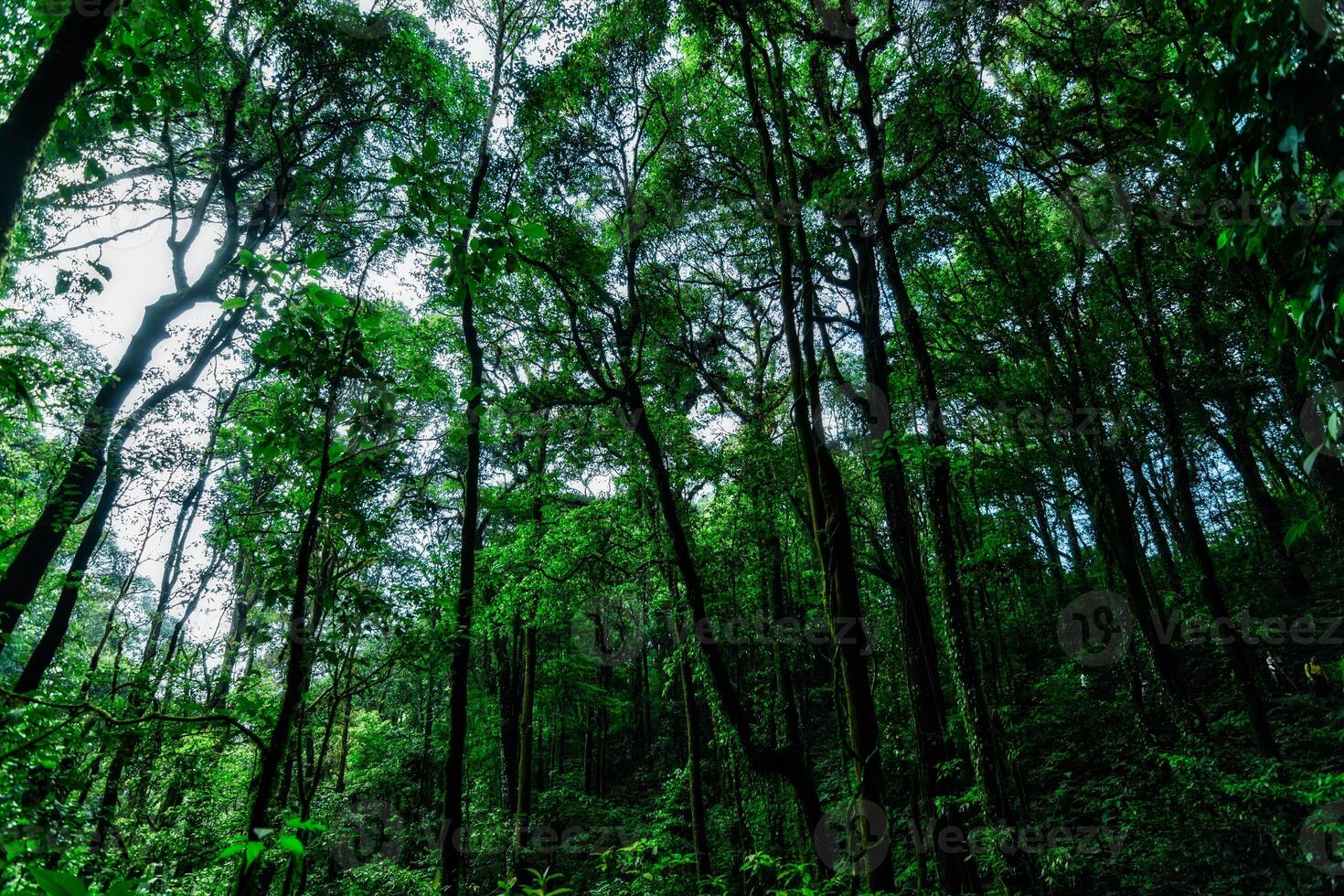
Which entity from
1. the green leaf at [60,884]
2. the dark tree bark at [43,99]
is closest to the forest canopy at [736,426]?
the dark tree bark at [43,99]

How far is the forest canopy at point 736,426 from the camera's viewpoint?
3303 millimetres

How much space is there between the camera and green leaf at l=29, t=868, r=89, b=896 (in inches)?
33.5

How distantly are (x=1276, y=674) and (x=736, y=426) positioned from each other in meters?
9.20

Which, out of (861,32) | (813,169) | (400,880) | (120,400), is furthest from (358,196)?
(400,880)

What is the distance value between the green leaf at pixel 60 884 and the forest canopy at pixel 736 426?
1.03 meters

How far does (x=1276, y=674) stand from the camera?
9.34 m

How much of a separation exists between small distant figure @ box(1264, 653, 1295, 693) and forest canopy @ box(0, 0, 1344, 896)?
0.06m

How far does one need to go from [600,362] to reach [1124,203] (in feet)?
21.0

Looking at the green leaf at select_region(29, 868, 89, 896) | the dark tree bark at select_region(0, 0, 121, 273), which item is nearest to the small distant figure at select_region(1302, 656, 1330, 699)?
the green leaf at select_region(29, 868, 89, 896)

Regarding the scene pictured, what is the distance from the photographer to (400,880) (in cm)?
767

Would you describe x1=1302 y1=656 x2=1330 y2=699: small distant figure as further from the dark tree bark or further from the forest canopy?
the dark tree bark

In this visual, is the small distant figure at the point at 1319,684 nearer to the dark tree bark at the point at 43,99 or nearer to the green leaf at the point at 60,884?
the green leaf at the point at 60,884

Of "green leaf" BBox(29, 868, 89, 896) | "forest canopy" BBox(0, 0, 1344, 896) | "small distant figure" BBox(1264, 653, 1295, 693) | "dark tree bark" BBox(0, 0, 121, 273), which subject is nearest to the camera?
"green leaf" BBox(29, 868, 89, 896)

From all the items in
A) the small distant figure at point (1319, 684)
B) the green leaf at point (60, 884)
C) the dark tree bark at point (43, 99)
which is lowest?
the small distant figure at point (1319, 684)
